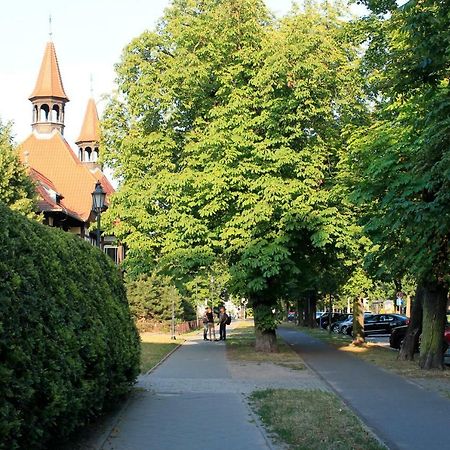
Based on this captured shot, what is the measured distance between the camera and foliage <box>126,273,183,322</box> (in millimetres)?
40875

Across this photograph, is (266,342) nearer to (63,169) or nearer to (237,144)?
(237,144)

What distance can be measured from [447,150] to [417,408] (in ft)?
15.6

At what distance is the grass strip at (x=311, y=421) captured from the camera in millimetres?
7943

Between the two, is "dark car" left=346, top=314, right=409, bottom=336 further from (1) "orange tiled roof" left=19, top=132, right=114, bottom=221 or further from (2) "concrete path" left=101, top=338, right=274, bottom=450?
(2) "concrete path" left=101, top=338, right=274, bottom=450

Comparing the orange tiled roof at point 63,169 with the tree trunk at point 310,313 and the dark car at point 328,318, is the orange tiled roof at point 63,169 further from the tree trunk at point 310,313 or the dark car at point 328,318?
the dark car at point 328,318

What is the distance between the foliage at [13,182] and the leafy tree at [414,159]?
1544cm

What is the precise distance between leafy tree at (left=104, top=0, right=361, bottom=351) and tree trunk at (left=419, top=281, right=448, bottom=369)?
159 inches

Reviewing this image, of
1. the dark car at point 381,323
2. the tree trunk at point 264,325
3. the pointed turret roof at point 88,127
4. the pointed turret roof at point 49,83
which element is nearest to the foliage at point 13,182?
the tree trunk at point 264,325

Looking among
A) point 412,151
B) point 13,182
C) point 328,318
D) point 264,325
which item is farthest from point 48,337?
point 328,318

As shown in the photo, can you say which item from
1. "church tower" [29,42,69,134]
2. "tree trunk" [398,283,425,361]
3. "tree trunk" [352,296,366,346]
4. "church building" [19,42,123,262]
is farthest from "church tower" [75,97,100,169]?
"tree trunk" [398,283,425,361]

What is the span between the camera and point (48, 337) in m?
6.30

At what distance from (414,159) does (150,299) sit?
32.0m

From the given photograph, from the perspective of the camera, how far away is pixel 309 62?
21172mm

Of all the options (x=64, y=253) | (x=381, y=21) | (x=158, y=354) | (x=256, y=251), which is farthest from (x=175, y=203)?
(x=64, y=253)
